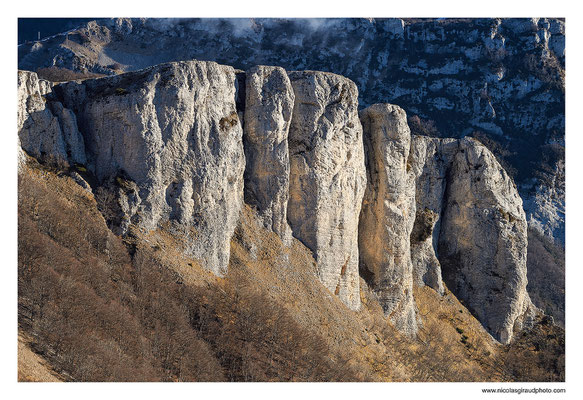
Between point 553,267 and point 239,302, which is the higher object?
point 239,302

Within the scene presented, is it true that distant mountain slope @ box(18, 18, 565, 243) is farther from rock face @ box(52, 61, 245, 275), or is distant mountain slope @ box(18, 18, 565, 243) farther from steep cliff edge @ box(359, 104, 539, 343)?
rock face @ box(52, 61, 245, 275)

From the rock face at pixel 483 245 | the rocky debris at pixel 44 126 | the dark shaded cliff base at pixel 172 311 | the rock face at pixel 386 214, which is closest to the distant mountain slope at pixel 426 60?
the rock face at pixel 483 245

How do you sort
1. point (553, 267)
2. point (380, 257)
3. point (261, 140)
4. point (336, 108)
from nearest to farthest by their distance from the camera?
point (261, 140)
point (336, 108)
point (380, 257)
point (553, 267)

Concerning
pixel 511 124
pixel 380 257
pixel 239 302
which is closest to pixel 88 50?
pixel 511 124

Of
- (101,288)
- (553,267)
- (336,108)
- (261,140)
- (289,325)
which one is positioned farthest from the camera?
(553,267)

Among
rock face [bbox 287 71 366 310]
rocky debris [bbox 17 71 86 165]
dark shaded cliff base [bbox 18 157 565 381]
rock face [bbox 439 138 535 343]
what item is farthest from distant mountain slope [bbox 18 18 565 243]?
rocky debris [bbox 17 71 86 165]

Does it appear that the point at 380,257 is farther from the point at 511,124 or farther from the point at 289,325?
the point at 511,124

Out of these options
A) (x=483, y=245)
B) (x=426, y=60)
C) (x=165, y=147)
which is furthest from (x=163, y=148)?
(x=426, y=60)
